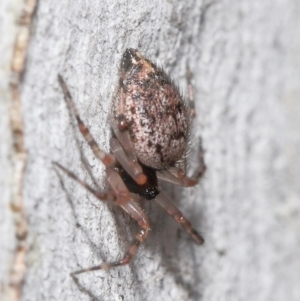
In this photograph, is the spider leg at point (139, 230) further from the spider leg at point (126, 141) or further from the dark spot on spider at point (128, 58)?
the dark spot on spider at point (128, 58)

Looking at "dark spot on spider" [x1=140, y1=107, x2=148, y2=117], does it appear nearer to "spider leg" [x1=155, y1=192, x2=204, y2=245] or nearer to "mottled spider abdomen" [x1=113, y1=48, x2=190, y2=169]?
"mottled spider abdomen" [x1=113, y1=48, x2=190, y2=169]

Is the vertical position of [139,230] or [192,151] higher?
[192,151]

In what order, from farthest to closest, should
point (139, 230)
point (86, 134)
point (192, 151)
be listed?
point (192, 151)
point (139, 230)
point (86, 134)

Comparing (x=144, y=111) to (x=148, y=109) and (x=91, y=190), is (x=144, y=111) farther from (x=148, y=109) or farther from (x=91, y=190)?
(x=91, y=190)

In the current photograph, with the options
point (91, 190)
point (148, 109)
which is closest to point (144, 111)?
point (148, 109)

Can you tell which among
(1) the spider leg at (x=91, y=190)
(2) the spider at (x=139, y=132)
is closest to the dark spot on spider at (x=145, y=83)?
(2) the spider at (x=139, y=132)

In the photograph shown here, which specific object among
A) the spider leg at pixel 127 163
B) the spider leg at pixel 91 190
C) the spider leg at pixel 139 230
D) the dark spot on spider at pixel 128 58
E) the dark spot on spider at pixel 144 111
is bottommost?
the spider leg at pixel 139 230

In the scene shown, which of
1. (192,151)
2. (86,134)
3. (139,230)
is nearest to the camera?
(86,134)

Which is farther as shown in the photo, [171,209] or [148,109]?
[171,209]

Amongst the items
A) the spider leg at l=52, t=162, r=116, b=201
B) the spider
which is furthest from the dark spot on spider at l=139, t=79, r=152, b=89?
the spider leg at l=52, t=162, r=116, b=201
